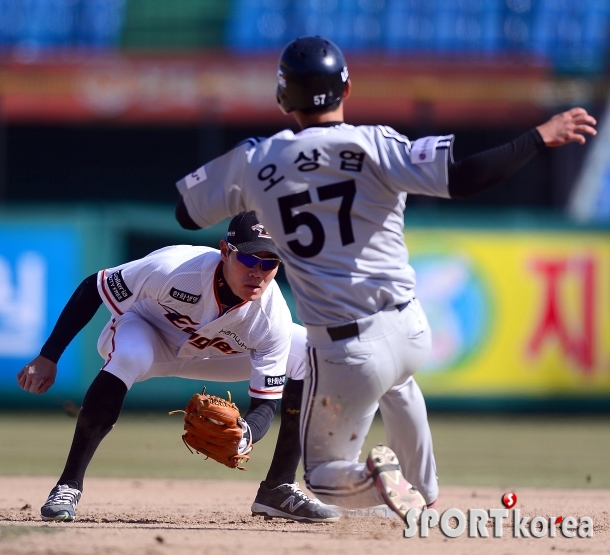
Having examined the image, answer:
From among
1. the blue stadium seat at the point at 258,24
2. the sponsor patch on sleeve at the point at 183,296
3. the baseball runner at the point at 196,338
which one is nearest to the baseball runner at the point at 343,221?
the baseball runner at the point at 196,338

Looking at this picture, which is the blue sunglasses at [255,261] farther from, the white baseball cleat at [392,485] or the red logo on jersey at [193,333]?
the white baseball cleat at [392,485]

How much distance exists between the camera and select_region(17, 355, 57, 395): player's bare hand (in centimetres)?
444

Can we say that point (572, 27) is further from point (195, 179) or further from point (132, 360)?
point (195, 179)

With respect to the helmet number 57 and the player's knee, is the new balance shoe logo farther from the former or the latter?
the helmet number 57

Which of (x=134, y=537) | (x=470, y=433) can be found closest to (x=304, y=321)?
(x=134, y=537)

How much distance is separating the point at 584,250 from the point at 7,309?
518 centimetres

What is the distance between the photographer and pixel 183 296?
4.60m

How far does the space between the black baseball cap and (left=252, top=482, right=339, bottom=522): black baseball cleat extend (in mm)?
1103

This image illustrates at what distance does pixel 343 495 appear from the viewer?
143 inches

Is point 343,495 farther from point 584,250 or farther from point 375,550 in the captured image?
point 584,250

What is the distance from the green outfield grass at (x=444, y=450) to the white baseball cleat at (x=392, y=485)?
278 cm

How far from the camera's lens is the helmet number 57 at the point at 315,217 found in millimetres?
3545

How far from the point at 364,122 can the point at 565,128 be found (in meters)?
10.5

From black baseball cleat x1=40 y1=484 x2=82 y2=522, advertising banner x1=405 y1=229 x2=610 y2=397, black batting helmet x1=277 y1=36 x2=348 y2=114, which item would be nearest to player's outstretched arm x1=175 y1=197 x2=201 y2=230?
black batting helmet x1=277 y1=36 x2=348 y2=114
